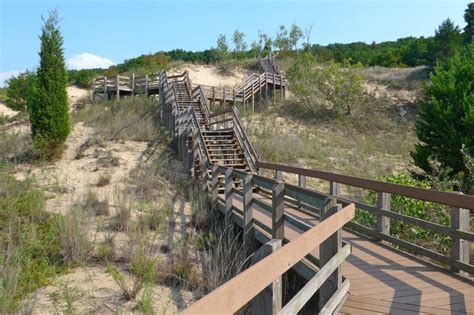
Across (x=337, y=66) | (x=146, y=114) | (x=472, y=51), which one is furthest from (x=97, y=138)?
(x=337, y=66)

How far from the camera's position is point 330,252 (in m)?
4.06

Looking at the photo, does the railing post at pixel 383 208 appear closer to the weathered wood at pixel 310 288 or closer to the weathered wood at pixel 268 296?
the weathered wood at pixel 310 288

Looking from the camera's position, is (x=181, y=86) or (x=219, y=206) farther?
(x=181, y=86)

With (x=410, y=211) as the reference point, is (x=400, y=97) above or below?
above

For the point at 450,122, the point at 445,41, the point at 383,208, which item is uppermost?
the point at 445,41

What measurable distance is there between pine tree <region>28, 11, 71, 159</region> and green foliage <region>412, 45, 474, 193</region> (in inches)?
471

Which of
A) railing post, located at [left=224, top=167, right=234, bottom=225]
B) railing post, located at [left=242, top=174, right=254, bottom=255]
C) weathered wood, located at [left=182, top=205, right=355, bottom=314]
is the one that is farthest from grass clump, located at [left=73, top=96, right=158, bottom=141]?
weathered wood, located at [left=182, top=205, right=355, bottom=314]

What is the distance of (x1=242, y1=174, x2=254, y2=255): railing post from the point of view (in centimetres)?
732

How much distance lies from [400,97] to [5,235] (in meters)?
32.0

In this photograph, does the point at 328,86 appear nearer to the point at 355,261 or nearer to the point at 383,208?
the point at 383,208

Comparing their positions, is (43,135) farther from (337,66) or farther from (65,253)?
(337,66)

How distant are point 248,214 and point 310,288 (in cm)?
452

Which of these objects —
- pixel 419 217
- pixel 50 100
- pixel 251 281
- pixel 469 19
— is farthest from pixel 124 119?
pixel 469 19

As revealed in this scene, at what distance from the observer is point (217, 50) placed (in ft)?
153
